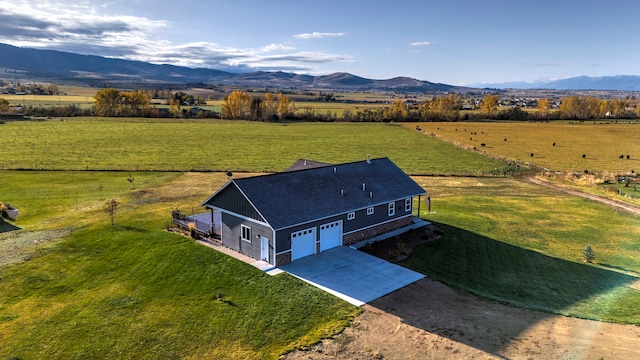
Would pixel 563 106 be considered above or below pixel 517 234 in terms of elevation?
above

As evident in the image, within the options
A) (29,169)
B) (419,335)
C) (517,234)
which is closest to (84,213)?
(29,169)

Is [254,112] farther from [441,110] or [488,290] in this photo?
[488,290]

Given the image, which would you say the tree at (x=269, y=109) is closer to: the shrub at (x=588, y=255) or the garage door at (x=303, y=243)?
the garage door at (x=303, y=243)

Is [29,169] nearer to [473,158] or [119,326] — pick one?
[119,326]

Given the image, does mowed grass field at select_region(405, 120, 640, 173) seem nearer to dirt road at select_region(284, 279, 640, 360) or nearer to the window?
dirt road at select_region(284, 279, 640, 360)

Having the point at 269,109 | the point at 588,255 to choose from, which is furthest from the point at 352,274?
the point at 269,109

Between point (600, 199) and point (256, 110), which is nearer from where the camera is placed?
point (600, 199)

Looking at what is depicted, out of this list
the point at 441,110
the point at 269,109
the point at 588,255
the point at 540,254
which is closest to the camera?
the point at 588,255
